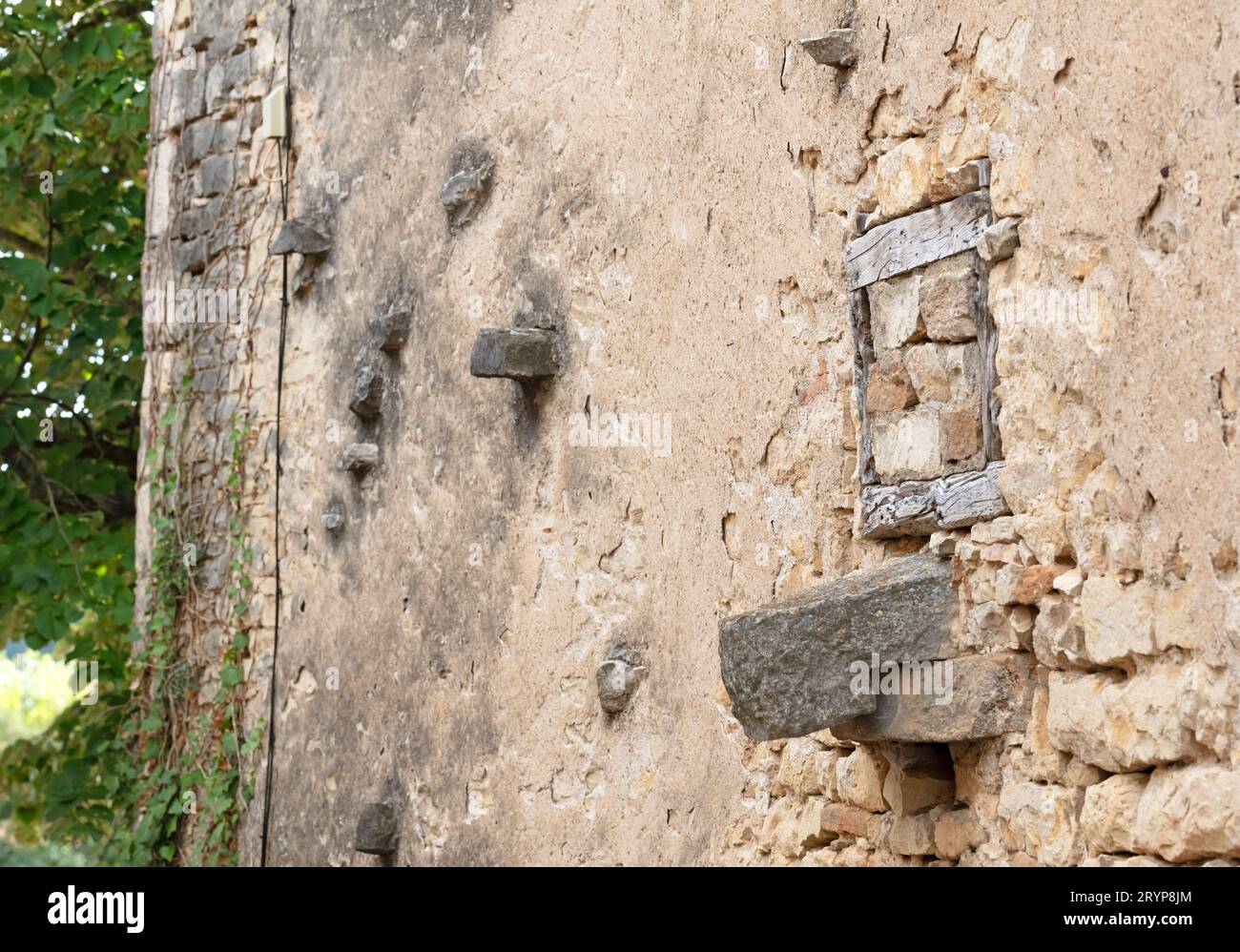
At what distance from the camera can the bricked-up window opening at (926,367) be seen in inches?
123

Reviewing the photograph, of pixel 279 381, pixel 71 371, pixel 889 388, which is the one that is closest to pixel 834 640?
pixel 889 388

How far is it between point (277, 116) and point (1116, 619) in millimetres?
4233

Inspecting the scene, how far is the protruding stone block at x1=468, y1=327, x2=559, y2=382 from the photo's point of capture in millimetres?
4371

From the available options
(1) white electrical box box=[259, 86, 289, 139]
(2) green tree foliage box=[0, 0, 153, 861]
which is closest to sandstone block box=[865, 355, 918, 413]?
(1) white electrical box box=[259, 86, 289, 139]

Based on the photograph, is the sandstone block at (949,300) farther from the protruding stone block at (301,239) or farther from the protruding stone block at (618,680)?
the protruding stone block at (301,239)

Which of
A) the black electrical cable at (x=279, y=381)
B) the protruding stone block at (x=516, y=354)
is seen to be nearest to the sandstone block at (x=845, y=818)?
the protruding stone block at (x=516, y=354)

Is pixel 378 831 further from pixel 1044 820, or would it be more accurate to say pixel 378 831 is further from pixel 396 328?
pixel 1044 820

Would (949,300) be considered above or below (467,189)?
below

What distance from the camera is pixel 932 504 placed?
126 inches

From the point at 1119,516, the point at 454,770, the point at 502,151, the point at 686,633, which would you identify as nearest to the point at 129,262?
the point at 502,151

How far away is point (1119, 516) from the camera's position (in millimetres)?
2771

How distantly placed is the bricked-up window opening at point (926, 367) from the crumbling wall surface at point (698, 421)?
0.07m

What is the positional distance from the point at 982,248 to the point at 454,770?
2454 mm

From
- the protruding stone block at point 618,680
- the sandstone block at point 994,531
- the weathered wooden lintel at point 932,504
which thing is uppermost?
the weathered wooden lintel at point 932,504
